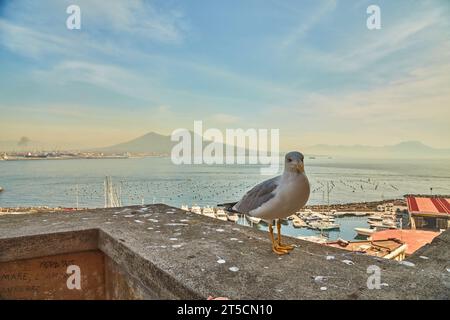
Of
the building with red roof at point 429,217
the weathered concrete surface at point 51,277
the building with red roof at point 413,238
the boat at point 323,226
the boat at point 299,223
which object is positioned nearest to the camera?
the weathered concrete surface at point 51,277

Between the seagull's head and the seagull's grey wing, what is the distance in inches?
3.7

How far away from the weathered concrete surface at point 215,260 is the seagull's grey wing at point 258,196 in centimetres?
23

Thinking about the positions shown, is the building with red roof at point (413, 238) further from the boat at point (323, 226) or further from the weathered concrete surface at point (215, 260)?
the boat at point (323, 226)

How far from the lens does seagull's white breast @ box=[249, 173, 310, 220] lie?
1.19 m

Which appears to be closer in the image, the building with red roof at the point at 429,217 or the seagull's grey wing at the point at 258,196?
the seagull's grey wing at the point at 258,196

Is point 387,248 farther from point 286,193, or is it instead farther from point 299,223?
point 299,223

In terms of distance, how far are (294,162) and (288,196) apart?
0.15 meters

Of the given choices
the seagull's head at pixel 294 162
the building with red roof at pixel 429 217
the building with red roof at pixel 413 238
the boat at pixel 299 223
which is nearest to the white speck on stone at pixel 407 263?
the seagull's head at pixel 294 162

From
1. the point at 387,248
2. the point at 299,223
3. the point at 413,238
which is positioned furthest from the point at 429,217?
the point at 299,223

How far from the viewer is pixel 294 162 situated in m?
1.20

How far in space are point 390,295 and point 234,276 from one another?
0.54 m

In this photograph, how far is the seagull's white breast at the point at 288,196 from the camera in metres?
1.19
